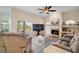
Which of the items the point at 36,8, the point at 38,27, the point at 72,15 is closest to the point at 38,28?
the point at 38,27

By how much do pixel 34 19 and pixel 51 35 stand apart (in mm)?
452

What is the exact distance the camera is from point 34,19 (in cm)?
226

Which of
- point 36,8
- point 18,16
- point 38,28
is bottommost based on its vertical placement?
point 38,28

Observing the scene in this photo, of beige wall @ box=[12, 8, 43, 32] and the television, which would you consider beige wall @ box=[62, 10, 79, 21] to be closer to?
the television

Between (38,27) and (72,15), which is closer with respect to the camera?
(72,15)

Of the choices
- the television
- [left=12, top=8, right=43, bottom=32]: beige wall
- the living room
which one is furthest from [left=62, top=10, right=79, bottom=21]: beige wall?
[left=12, top=8, right=43, bottom=32]: beige wall

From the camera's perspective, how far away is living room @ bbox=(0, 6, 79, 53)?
218cm

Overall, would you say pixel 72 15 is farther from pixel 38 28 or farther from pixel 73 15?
pixel 38 28

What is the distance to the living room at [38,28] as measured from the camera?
7.15 ft

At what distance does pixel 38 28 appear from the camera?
2.26 m

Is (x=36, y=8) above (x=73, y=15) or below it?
above

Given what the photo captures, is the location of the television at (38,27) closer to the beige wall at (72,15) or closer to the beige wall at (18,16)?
the beige wall at (18,16)
